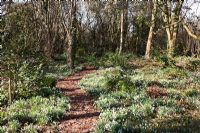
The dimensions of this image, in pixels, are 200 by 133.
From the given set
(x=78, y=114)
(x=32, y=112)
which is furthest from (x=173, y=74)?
(x=32, y=112)

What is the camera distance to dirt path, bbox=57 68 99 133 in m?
15.5

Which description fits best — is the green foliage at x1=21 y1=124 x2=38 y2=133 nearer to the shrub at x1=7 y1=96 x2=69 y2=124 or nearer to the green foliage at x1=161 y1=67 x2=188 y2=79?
the shrub at x1=7 y1=96 x2=69 y2=124

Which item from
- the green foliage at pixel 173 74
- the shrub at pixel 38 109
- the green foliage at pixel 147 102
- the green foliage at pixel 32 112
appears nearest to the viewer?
the green foliage at pixel 147 102

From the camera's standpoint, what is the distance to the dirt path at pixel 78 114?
611 inches

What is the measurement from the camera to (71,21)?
36.8 meters

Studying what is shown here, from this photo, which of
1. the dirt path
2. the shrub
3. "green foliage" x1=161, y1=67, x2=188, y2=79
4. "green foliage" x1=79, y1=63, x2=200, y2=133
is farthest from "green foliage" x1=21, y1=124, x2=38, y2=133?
"green foliage" x1=161, y1=67, x2=188, y2=79

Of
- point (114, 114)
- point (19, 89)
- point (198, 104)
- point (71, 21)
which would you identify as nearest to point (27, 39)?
point (19, 89)

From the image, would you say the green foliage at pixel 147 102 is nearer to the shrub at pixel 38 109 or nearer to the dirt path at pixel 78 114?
the dirt path at pixel 78 114

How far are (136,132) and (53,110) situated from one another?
453cm

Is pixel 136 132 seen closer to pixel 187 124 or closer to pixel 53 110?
pixel 187 124

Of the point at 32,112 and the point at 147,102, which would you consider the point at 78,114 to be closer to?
the point at 32,112

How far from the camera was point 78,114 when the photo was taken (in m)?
17.8

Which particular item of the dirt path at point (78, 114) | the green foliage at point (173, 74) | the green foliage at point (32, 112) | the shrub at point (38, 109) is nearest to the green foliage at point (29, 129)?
the green foliage at point (32, 112)

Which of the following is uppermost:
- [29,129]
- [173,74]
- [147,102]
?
[173,74]
